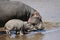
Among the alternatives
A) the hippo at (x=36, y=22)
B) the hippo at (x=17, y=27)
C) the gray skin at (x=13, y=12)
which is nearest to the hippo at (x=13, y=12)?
the gray skin at (x=13, y=12)

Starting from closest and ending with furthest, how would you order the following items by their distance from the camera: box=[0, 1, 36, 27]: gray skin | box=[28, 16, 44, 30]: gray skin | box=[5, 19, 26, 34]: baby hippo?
box=[5, 19, 26, 34]: baby hippo < box=[28, 16, 44, 30]: gray skin < box=[0, 1, 36, 27]: gray skin

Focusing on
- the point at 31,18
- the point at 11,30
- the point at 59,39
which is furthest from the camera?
the point at 31,18

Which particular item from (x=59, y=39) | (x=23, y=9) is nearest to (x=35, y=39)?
(x=59, y=39)

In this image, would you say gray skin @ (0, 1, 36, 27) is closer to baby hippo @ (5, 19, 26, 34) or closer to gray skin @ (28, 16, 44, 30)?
gray skin @ (28, 16, 44, 30)

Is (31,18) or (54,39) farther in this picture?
(31,18)

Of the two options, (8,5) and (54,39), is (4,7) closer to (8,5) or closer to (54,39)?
(8,5)

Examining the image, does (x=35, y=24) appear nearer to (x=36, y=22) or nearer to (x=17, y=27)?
(x=36, y=22)

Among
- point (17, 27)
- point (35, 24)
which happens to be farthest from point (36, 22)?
Answer: point (17, 27)

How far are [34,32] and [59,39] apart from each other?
0.38 meters

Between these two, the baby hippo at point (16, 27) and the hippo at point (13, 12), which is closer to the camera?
the baby hippo at point (16, 27)

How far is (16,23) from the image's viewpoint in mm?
1812

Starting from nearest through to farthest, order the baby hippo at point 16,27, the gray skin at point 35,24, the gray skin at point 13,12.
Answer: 1. the baby hippo at point 16,27
2. the gray skin at point 35,24
3. the gray skin at point 13,12

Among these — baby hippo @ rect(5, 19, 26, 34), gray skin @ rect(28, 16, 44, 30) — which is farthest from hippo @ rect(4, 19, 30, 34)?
gray skin @ rect(28, 16, 44, 30)

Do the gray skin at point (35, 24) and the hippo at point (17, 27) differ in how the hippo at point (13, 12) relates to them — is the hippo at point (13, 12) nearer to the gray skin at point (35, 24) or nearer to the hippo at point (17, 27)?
the gray skin at point (35, 24)
